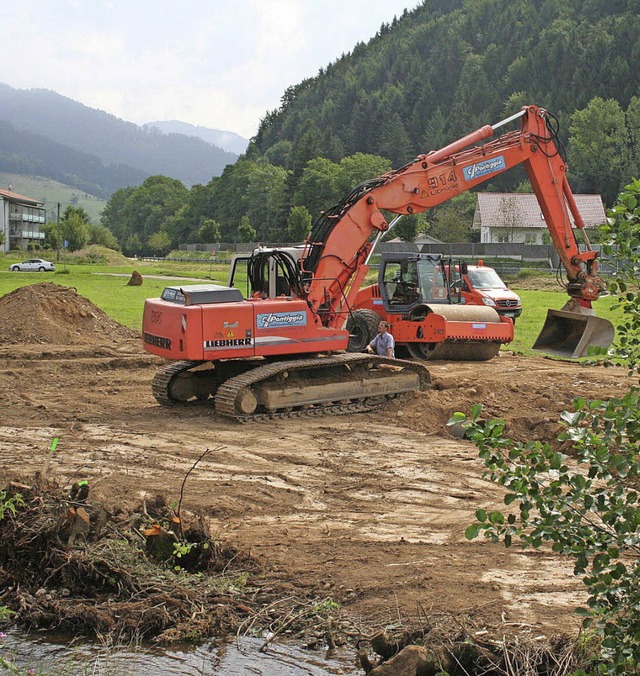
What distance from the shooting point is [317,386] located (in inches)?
551

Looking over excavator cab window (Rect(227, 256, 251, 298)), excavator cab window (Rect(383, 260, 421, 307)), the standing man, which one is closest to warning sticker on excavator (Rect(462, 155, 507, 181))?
excavator cab window (Rect(383, 260, 421, 307))

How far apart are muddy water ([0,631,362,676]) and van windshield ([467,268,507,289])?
2228 centimetres

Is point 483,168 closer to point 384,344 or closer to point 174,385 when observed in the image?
point 384,344

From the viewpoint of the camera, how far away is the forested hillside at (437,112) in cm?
10825

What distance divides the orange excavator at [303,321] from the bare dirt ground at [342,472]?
1.35 ft

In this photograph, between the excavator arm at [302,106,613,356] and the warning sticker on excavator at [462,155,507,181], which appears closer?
the excavator arm at [302,106,613,356]

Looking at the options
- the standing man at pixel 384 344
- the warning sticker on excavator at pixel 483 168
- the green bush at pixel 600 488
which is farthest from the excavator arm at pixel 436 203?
the green bush at pixel 600 488

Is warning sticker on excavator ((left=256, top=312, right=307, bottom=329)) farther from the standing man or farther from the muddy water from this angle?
the muddy water

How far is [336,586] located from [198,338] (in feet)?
22.0

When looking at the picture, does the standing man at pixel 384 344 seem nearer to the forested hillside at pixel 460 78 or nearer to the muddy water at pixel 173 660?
the muddy water at pixel 173 660

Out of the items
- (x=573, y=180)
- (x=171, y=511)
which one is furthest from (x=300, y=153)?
(x=171, y=511)

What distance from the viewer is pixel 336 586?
709 cm

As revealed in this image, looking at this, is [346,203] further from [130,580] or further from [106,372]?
[130,580]

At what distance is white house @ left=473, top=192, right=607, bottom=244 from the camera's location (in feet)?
287
